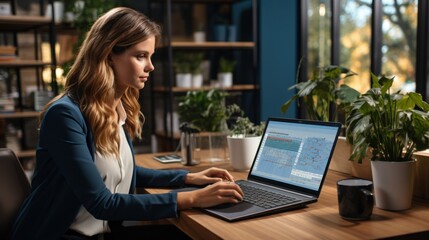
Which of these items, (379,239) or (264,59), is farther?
(264,59)

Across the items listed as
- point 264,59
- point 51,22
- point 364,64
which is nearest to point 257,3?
point 264,59

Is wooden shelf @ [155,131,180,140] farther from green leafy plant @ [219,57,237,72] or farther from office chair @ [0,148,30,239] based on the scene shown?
office chair @ [0,148,30,239]

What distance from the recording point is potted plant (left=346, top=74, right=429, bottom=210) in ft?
4.04

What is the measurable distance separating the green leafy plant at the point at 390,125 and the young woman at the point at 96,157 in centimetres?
36

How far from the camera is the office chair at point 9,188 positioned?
149cm

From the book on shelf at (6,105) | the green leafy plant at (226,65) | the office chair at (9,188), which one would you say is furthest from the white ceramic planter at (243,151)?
the book on shelf at (6,105)

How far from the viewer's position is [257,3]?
3857 mm

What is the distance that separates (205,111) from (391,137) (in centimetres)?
95

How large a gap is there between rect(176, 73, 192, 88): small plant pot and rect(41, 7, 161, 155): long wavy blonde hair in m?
2.31

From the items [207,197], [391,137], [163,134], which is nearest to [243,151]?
[207,197]

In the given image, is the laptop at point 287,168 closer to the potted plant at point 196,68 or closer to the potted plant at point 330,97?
the potted plant at point 330,97

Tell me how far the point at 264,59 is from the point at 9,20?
6.15 feet

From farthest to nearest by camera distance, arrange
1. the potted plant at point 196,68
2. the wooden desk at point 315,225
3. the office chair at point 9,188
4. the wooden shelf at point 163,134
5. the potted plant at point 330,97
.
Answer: the potted plant at point 196,68 < the wooden shelf at point 163,134 < the potted plant at point 330,97 < the office chair at point 9,188 < the wooden desk at point 315,225

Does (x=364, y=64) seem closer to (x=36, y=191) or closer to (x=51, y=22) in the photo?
(x=51, y=22)
